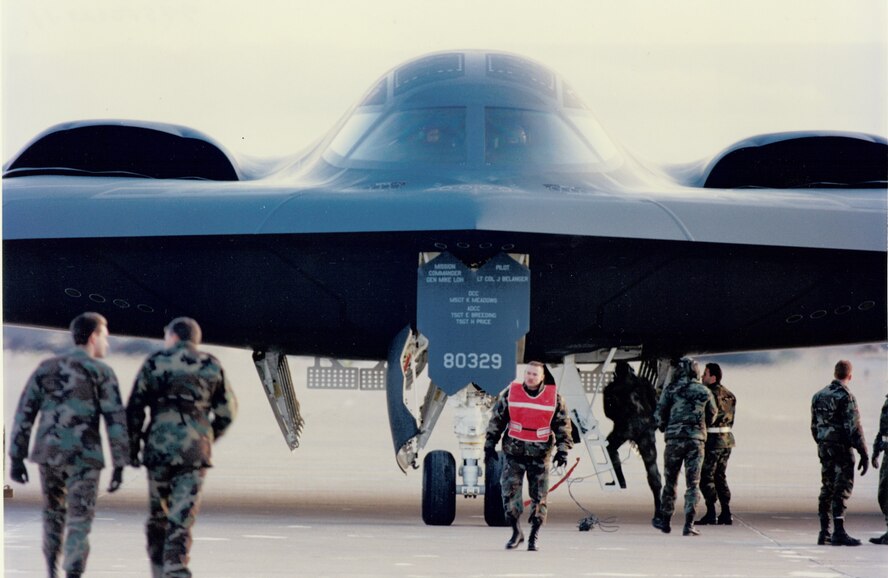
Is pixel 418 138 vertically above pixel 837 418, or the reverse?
pixel 418 138

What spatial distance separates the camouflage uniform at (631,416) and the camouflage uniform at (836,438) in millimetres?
2257

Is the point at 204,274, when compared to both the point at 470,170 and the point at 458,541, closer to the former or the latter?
the point at 470,170

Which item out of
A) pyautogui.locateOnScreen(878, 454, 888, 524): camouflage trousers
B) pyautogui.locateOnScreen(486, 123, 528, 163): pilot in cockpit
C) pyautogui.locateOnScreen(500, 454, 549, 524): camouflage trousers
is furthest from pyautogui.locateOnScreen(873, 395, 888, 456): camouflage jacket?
pyautogui.locateOnScreen(486, 123, 528, 163): pilot in cockpit

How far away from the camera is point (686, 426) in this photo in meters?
12.0

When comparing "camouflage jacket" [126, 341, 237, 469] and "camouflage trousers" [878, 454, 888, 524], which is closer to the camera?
"camouflage jacket" [126, 341, 237, 469]

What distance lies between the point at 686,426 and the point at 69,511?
18.5ft

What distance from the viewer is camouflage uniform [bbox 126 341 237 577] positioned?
774 centimetres

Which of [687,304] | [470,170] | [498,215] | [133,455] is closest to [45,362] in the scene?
[133,455]

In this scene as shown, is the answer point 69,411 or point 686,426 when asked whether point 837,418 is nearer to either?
point 686,426

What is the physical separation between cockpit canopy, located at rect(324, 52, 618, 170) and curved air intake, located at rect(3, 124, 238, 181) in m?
1.19

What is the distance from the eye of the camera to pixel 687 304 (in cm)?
1303

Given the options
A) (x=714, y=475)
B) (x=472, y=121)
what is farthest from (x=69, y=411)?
(x=714, y=475)

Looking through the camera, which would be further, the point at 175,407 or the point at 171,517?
the point at 175,407

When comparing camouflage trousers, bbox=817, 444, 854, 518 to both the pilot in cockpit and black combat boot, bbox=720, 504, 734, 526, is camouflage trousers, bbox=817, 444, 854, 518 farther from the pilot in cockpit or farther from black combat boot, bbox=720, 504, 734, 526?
the pilot in cockpit
